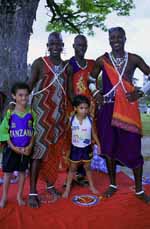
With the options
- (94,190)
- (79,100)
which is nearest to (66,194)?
(94,190)

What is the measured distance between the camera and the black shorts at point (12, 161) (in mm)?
3426

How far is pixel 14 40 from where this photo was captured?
727 centimetres

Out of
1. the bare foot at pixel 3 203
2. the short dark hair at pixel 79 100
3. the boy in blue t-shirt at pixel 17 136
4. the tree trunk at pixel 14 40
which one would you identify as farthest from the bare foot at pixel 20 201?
the tree trunk at pixel 14 40

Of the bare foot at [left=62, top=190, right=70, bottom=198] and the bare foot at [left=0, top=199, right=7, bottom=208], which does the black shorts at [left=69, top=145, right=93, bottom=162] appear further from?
the bare foot at [left=0, top=199, right=7, bottom=208]

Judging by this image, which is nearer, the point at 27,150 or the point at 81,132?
the point at 27,150

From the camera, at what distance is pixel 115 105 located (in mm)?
3607

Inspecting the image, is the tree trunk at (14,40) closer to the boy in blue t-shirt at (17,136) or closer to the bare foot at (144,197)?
the boy in blue t-shirt at (17,136)

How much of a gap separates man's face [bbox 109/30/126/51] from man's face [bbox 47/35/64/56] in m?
0.51

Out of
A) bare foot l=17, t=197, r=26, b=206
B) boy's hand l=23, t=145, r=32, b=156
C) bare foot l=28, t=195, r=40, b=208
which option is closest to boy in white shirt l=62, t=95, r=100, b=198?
bare foot l=28, t=195, r=40, b=208

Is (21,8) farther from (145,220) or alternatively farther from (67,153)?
(145,220)

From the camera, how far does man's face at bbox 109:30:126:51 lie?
3533 mm

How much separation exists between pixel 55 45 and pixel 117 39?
2.01 ft

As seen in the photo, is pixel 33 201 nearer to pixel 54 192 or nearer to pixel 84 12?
pixel 54 192

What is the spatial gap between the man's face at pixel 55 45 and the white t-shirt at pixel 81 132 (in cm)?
70
